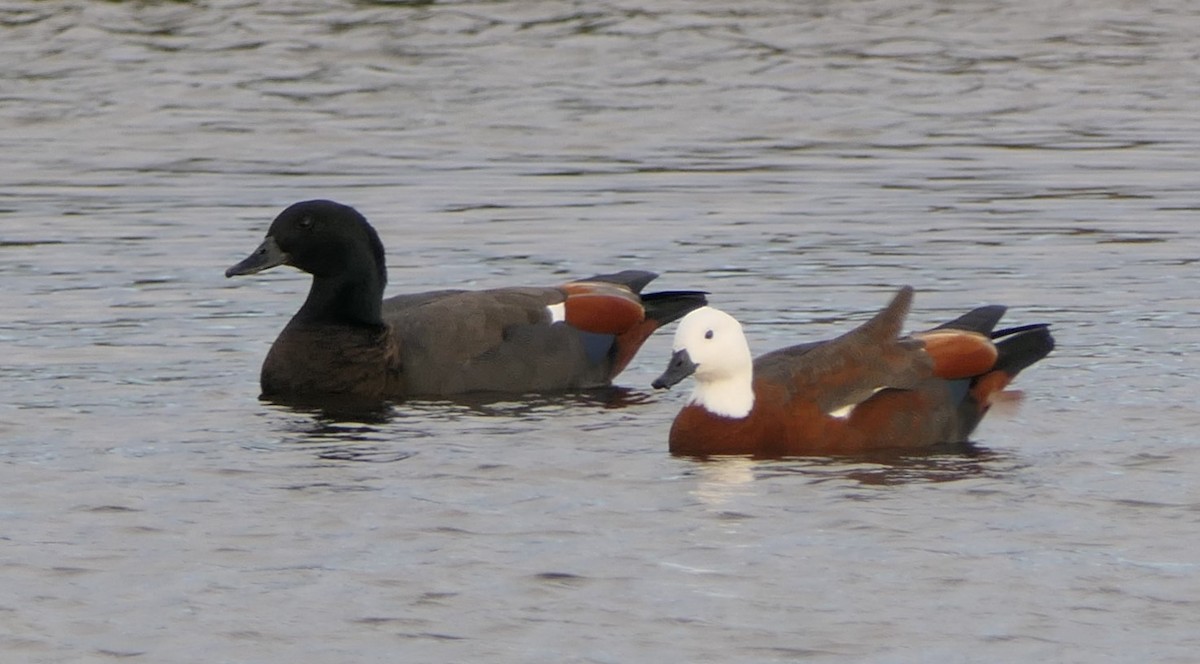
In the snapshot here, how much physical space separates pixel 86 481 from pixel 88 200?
984cm

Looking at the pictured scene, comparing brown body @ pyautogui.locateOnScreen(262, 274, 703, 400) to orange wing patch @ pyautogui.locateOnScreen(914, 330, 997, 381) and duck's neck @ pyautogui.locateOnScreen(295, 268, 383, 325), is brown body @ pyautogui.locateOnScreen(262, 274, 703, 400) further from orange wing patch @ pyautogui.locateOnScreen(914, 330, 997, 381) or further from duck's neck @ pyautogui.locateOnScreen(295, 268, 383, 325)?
orange wing patch @ pyautogui.locateOnScreen(914, 330, 997, 381)

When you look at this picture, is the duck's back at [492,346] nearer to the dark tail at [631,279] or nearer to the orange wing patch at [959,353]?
Answer: the dark tail at [631,279]

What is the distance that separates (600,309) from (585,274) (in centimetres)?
296

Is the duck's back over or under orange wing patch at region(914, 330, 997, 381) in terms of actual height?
under

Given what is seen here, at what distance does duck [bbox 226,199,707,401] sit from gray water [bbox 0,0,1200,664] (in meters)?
0.26

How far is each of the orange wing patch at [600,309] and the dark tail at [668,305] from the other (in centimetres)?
20

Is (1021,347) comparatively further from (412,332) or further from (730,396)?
(412,332)

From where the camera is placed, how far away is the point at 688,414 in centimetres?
1007

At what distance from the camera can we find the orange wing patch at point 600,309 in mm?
12266

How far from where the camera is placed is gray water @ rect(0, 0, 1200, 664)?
7551 millimetres

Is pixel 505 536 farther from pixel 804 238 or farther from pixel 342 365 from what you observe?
pixel 804 238

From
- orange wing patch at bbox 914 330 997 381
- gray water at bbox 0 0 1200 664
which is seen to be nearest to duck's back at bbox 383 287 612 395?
gray water at bbox 0 0 1200 664

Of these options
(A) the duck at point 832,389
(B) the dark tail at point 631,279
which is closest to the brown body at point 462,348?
(B) the dark tail at point 631,279

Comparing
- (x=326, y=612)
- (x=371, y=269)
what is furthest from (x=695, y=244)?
(x=326, y=612)
